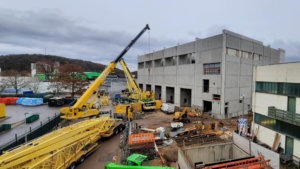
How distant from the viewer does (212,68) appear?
2620 cm

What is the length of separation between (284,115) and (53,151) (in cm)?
Answer: 1906

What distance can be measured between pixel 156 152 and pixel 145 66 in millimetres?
36698

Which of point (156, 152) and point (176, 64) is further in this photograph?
point (176, 64)

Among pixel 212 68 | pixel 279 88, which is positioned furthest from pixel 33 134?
pixel 212 68

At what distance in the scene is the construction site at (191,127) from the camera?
10844 millimetres

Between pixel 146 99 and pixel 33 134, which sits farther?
pixel 146 99

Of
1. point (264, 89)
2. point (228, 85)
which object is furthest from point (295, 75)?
point (228, 85)

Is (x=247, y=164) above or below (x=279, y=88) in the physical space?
below

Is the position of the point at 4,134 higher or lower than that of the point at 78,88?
lower

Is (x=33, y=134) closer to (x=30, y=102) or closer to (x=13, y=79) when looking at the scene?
(x=30, y=102)

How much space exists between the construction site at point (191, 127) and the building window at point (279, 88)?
0.28 ft

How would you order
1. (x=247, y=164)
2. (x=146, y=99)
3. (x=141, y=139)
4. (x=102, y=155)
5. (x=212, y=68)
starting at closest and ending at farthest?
(x=247, y=164) < (x=102, y=155) < (x=141, y=139) < (x=212, y=68) < (x=146, y=99)

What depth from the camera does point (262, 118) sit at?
51.2 ft

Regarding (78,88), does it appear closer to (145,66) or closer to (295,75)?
(145,66)
